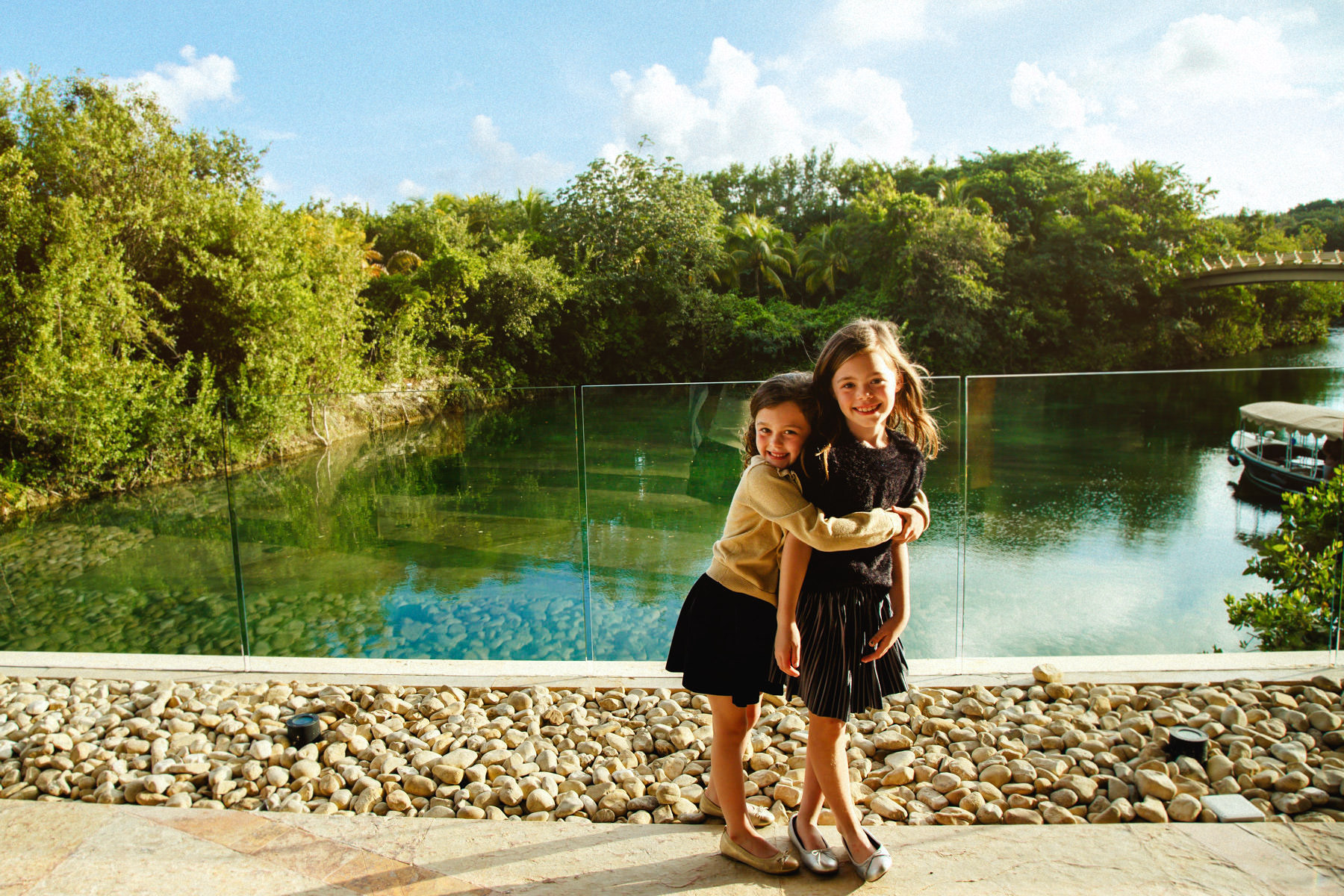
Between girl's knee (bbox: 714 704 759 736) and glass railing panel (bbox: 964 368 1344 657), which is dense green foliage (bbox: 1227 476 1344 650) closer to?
glass railing panel (bbox: 964 368 1344 657)

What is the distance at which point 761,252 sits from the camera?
85.1ft

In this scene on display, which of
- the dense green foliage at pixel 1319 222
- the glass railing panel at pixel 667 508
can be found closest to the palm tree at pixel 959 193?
the dense green foliage at pixel 1319 222

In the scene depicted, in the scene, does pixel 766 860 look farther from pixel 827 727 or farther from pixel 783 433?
pixel 783 433

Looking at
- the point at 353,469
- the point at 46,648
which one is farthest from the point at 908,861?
the point at 46,648

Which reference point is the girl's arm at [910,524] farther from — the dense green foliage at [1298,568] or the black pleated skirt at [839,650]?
the dense green foliage at [1298,568]

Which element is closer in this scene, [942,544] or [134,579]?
[942,544]

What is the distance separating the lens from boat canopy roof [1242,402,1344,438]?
3352 mm

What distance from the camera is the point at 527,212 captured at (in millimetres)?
25719

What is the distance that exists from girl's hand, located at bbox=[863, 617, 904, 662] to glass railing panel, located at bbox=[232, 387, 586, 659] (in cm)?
201

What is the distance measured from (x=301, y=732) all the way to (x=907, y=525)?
7.18 feet

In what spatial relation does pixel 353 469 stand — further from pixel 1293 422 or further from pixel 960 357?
pixel 960 357

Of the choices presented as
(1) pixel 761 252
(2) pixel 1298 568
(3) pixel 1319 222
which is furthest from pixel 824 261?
(3) pixel 1319 222

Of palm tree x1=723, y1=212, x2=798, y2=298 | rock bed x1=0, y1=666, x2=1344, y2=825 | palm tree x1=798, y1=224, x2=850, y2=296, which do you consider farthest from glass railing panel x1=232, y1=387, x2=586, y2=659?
palm tree x1=798, y1=224, x2=850, y2=296

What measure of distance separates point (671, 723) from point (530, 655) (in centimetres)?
111
